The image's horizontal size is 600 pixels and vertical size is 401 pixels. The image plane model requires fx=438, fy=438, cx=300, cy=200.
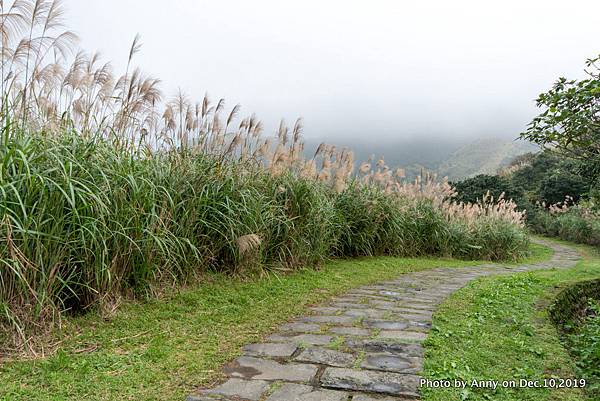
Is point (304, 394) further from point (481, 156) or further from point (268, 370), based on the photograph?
point (481, 156)

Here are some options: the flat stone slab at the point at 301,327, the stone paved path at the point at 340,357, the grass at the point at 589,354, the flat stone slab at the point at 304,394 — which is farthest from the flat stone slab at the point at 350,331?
the grass at the point at 589,354

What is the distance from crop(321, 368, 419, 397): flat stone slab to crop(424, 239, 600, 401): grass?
93 mm

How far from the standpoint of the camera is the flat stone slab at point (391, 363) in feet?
7.25

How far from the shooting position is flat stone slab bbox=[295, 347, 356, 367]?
7.50ft

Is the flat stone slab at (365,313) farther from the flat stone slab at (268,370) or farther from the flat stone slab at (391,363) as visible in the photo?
the flat stone slab at (268,370)

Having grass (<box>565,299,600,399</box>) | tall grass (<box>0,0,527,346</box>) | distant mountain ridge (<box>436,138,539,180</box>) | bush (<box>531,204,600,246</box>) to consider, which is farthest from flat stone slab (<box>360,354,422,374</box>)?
distant mountain ridge (<box>436,138,539,180</box>)

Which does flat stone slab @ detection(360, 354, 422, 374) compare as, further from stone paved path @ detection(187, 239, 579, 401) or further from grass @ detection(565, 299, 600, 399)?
grass @ detection(565, 299, 600, 399)

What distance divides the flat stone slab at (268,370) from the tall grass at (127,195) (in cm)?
109

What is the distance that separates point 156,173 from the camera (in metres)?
3.50

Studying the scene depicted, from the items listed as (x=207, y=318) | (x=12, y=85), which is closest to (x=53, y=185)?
(x=12, y=85)

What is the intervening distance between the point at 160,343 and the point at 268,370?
71 cm

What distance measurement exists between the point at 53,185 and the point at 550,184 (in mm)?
20053

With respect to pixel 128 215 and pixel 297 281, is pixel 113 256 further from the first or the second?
pixel 297 281

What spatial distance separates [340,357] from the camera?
236cm
